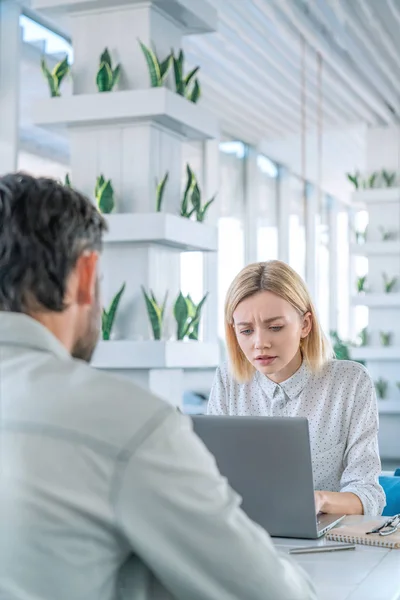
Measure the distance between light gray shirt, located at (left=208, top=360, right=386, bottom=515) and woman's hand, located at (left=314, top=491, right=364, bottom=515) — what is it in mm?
117

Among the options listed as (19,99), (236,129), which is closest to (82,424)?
(19,99)

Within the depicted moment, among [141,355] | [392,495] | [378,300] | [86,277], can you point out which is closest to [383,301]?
[378,300]

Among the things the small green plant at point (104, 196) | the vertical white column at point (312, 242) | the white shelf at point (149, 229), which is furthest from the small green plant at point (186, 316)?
the vertical white column at point (312, 242)

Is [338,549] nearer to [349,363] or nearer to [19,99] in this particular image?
[349,363]

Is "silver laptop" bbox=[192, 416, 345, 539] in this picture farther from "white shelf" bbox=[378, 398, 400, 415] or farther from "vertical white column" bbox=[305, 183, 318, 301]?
"vertical white column" bbox=[305, 183, 318, 301]

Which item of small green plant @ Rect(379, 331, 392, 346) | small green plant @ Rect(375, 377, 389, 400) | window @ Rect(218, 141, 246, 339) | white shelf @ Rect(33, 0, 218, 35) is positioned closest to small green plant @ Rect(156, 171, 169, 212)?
white shelf @ Rect(33, 0, 218, 35)

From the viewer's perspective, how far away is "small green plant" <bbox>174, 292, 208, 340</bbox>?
3.93 m

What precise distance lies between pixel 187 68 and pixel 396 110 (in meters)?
2.42

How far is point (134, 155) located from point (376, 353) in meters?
4.67

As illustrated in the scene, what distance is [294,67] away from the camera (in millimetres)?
7164

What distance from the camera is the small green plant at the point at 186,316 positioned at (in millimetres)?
3932

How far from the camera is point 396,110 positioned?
8555mm

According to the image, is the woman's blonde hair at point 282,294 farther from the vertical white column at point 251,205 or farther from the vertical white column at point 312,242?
the vertical white column at point 312,242

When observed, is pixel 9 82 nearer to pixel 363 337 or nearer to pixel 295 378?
pixel 295 378
